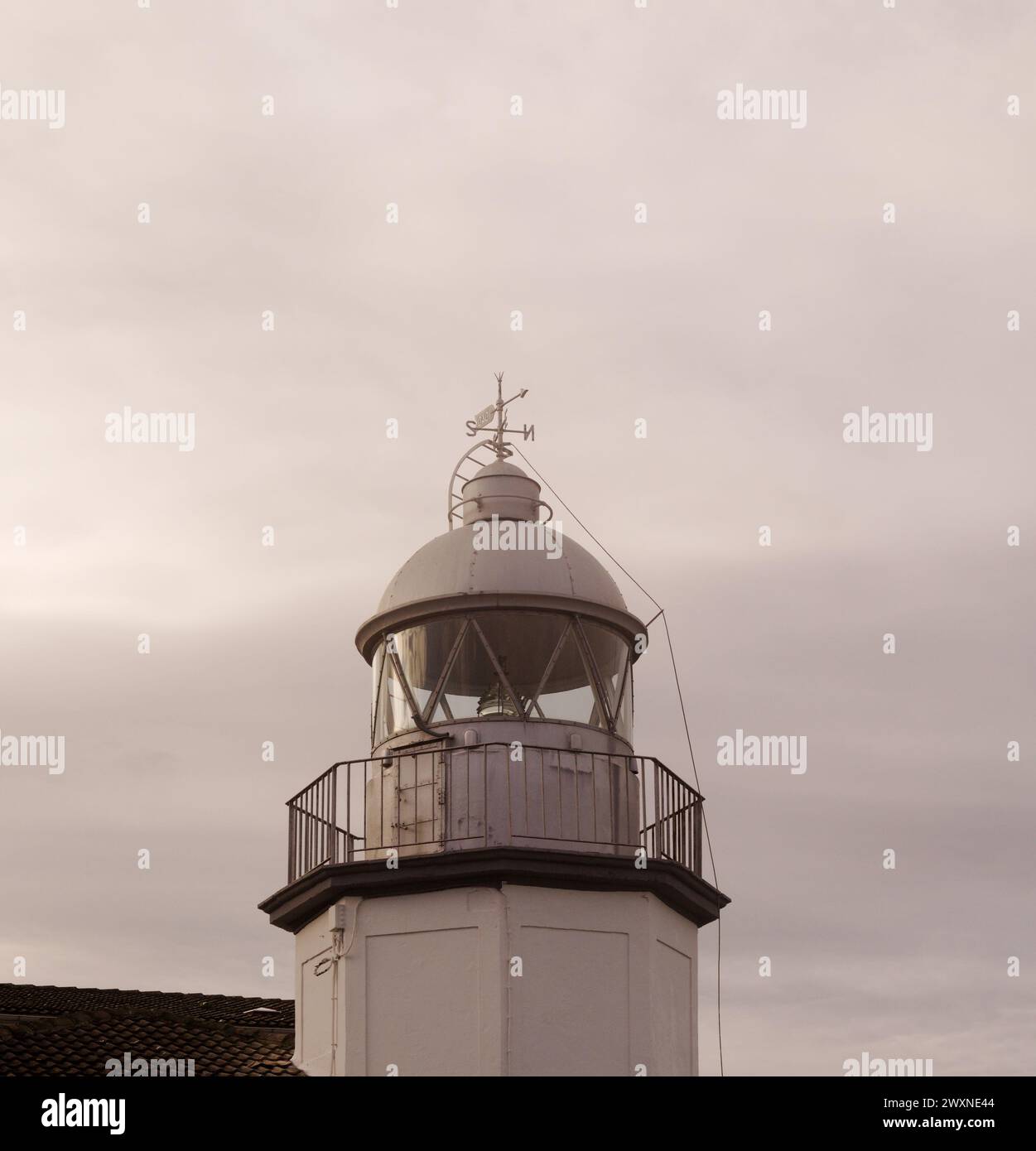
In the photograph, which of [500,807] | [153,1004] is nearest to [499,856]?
[500,807]

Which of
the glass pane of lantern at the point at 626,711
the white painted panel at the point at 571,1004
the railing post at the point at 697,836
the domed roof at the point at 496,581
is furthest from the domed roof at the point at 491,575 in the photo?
the white painted panel at the point at 571,1004

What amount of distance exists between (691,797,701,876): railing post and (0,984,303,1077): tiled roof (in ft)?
15.1

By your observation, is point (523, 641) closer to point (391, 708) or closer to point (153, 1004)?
point (391, 708)

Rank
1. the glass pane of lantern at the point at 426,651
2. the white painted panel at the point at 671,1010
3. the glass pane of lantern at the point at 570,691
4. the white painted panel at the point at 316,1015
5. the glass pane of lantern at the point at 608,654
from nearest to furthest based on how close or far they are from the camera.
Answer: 1. the white painted panel at the point at 671,1010
2. the white painted panel at the point at 316,1015
3. the glass pane of lantern at the point at 570,691
4. the glass pane of lantern at the point at 426,651
5. the glass pane of lantern at the point at 608,654

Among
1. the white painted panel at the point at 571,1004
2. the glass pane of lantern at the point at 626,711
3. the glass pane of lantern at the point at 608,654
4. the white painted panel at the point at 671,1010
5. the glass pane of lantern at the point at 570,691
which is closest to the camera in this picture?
the white painted panel at the point at 571,1004

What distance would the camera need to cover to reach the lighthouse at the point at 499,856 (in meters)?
19.3

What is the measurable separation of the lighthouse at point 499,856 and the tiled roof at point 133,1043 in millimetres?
1061

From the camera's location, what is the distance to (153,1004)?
2559cm

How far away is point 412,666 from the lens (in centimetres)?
2059

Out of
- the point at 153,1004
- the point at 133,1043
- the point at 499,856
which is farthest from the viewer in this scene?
the point at 153,1004

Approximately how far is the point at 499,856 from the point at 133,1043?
525 cm

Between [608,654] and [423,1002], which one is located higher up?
[608,654]

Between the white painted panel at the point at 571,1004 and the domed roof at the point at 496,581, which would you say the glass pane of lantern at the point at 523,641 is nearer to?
the domed roof at the point at 496,581

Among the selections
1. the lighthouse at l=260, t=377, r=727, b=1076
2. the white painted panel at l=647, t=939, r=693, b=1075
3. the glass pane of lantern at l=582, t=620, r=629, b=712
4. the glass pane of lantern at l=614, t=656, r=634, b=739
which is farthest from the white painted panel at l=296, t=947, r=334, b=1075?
the glass pane of lantern at l=582, t=620, r=629, b=712
